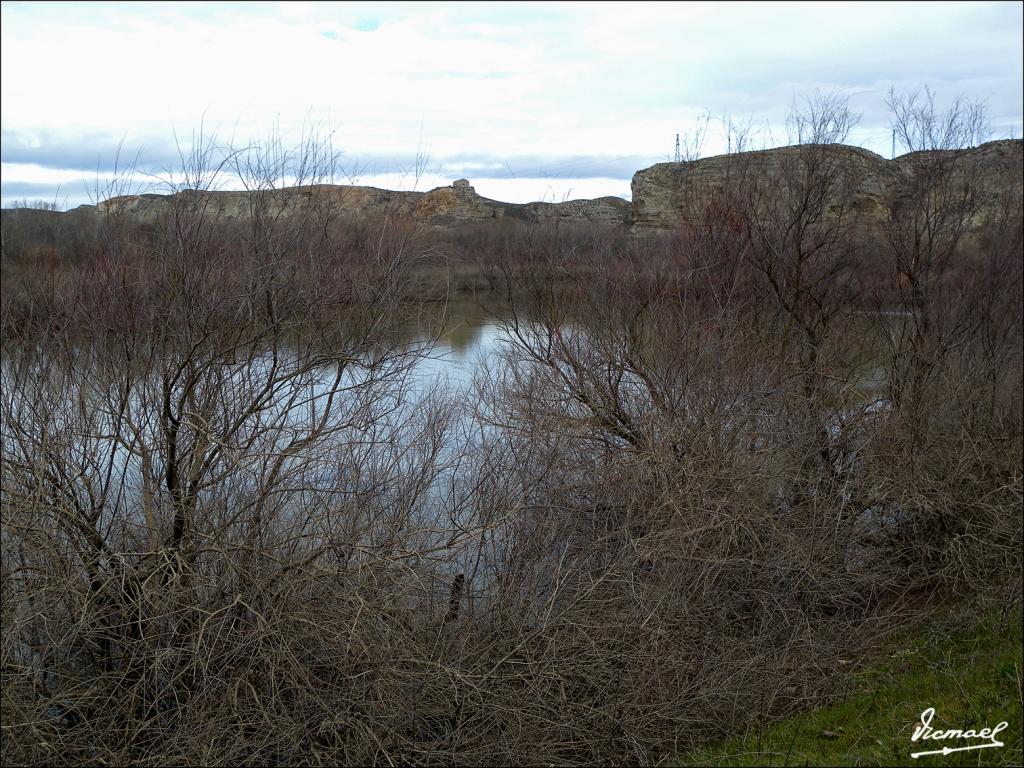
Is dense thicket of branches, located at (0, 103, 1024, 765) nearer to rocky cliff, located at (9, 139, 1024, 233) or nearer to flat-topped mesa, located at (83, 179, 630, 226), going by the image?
flat-topped mesa, located at (83, 179, 630, 226)

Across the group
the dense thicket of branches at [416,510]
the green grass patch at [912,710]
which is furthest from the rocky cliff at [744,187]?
the green grass patch at [912,710]

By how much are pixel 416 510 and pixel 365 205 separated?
3.92 m

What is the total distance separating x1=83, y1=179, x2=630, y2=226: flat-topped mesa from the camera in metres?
9.72

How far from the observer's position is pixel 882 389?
16.4 meters

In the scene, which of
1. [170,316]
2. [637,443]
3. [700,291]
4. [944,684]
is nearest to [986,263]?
[700,291]

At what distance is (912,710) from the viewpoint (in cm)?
860

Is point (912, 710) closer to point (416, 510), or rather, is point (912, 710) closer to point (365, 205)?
point (416, 510)

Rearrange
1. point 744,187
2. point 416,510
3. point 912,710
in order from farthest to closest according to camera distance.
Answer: point 744,187 → point 416,510 → point 912,710

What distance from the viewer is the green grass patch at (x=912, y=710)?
24.0 ft

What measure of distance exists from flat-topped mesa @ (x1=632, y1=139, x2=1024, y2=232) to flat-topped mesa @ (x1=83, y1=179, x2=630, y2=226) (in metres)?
1.51

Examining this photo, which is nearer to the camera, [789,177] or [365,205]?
[365,205]

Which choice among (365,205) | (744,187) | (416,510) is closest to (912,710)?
(416,510)

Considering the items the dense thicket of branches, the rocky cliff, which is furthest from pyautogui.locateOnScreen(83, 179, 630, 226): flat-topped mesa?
the dense thicket of branches

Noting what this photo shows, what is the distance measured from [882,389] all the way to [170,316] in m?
12.4
